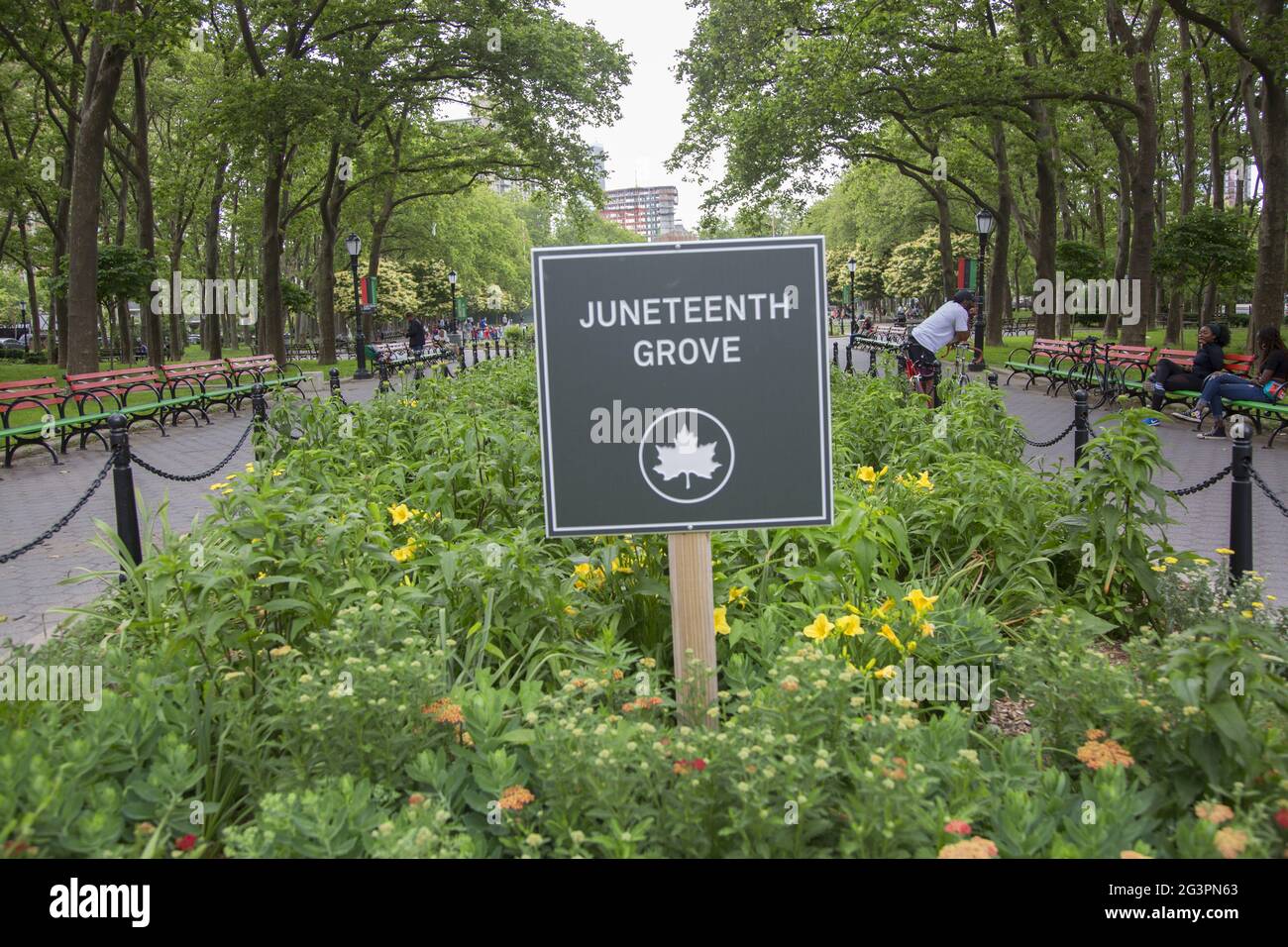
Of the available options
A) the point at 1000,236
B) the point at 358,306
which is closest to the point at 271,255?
the point at 358,306

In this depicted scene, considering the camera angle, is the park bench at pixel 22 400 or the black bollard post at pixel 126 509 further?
the park bench at pixel 22 400

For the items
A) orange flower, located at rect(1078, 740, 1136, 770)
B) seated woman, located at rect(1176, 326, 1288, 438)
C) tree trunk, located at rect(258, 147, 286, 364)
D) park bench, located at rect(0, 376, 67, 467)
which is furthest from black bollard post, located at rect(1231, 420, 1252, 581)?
tree trunk, located at rect(258, 147, 286, 364)

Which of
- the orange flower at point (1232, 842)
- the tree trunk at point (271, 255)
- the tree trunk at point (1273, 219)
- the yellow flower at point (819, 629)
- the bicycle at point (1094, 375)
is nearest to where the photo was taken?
the orange flower at point (1232, 842)

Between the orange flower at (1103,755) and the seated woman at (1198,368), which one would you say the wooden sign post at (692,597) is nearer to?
the orange flower at (1103,755)

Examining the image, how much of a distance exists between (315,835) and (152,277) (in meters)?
22.4

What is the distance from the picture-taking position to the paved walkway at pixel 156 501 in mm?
6090

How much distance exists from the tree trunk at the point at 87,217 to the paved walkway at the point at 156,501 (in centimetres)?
189

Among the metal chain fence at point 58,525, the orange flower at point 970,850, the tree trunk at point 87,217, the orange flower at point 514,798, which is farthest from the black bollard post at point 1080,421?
the tree trunk at point 87,217

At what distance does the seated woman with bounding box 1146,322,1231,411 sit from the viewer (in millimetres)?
11922

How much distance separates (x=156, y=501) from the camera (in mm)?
9055

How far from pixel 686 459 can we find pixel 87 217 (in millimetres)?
16407

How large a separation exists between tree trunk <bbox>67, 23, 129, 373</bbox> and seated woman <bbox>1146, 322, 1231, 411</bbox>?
1615 cm

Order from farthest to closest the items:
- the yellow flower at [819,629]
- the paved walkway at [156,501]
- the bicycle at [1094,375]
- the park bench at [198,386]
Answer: the park bench at [198,386] < the bicycle at [1094,375] < the paved walkway at [156,501] < the yellow flower at [819,629]

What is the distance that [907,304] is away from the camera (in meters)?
79.1
